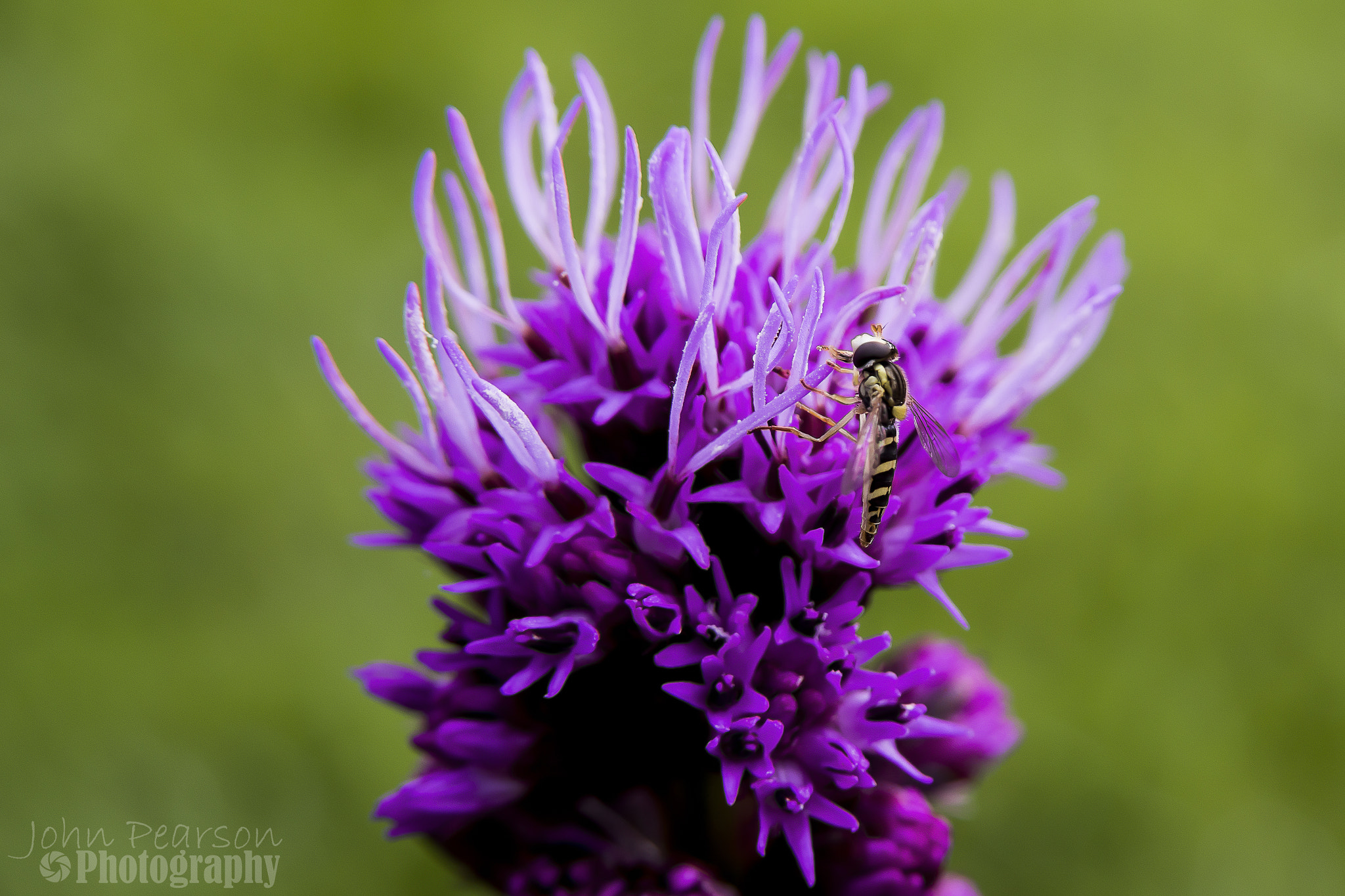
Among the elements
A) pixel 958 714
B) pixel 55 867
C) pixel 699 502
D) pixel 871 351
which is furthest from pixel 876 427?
pixel 55 867

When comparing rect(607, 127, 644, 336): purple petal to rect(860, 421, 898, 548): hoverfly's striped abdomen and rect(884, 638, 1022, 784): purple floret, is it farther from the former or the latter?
rect(884, 638, 1022, 784): purple floret

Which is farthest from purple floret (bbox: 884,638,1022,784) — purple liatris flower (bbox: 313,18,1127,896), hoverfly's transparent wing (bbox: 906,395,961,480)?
hoverfly's transparent wing (bbox: 906,395,961,480)

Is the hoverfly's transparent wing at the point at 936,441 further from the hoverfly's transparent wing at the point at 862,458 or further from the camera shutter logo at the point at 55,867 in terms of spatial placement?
the camera shutter logo at the point at 55,867

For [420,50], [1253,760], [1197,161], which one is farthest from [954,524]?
[420,50]

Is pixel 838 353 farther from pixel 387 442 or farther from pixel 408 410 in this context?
pixel 408 410

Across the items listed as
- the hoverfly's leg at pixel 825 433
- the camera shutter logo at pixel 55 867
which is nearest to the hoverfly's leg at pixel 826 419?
the hoverfly's leg at pixel 825 433

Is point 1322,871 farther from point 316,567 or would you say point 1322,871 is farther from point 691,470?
point 316,567
